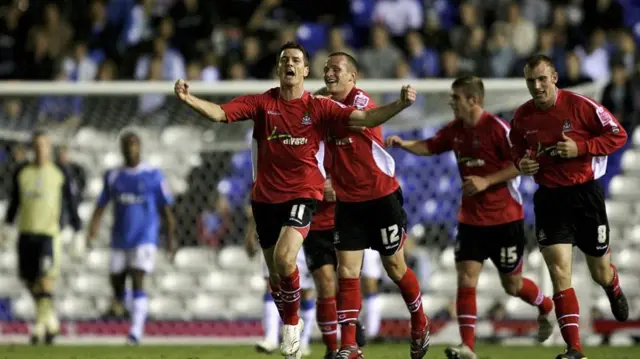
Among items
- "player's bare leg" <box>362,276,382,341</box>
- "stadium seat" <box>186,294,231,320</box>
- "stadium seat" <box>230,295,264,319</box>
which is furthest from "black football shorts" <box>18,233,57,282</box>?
"player's bare leg" <box>362,276,382,341</box>

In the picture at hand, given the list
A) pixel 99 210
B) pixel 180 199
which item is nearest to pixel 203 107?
pixel 99 210

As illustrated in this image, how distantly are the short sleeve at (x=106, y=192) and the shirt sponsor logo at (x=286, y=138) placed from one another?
5.28 meters

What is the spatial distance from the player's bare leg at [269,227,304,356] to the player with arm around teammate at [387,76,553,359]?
1.86 metres

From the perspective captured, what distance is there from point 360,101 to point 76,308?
6.29 metres

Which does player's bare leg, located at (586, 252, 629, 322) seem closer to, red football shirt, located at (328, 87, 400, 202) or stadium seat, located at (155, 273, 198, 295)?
red football shirt, located at (328, 87, 400, 202)

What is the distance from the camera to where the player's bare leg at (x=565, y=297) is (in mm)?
9320

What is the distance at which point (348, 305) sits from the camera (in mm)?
9594

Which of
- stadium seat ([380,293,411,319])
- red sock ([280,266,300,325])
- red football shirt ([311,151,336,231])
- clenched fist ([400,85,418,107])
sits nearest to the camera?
clenched fist ([400,85,418,107])

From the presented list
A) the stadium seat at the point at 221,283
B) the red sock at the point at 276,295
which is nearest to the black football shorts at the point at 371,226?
the red sock at the point at 276,295

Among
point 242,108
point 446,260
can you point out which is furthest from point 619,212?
point 242,108

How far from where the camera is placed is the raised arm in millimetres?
8477

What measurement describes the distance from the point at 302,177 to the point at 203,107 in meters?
0.92

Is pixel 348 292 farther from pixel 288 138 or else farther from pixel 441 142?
pixel 441 142

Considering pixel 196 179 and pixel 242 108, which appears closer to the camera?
pixel 242 108
